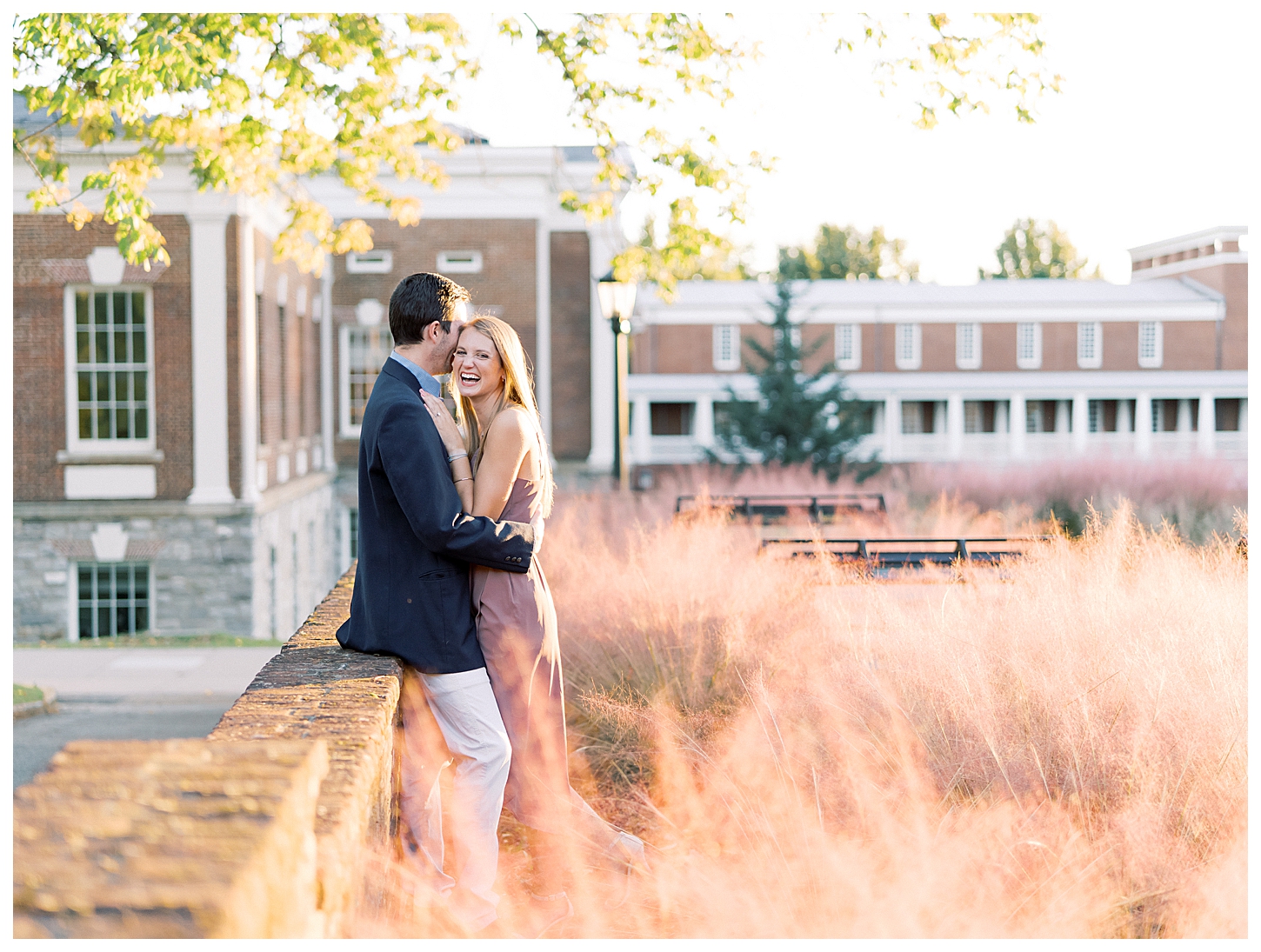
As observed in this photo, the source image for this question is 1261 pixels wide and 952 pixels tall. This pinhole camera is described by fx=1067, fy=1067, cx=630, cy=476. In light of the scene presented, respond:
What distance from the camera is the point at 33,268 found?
15945 mm

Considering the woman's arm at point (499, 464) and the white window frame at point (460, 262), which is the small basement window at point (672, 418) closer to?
the white window frame at point (460, 262)

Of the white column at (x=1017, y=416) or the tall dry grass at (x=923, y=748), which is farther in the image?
the white column at (x=1017, y=416)

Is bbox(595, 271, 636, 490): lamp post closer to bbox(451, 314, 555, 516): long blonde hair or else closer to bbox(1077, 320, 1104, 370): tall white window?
bbox(451, 314, 555, 516): long blonde hair

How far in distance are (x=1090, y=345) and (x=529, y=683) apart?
44156 millimetres

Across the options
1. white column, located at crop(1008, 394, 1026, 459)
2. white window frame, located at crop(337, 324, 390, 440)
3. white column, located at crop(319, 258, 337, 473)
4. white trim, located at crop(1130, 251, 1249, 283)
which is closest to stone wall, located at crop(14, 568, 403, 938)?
white column, located at crop(319, 258, 337, 473)

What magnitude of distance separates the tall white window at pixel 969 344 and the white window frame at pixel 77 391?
33609 mm

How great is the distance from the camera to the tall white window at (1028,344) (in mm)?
42750

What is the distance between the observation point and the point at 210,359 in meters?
16.2

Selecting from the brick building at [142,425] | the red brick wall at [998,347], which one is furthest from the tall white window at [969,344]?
the brick building at [142,425]

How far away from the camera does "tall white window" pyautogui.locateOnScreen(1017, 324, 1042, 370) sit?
42750 millimetres

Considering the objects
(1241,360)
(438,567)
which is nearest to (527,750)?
(438,567)

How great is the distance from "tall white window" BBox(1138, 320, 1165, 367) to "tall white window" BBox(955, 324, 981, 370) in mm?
6673

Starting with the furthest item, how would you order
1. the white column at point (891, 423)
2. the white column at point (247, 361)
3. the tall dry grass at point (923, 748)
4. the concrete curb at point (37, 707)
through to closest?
the white column at point (891, 423), the white column at point (247, 361), the concrete curb at point (37, 707), the tall dry grass at point (923, 748)

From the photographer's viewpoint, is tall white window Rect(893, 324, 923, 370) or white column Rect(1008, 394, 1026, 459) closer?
white column Rect(1008, 394, 1026, 459)
